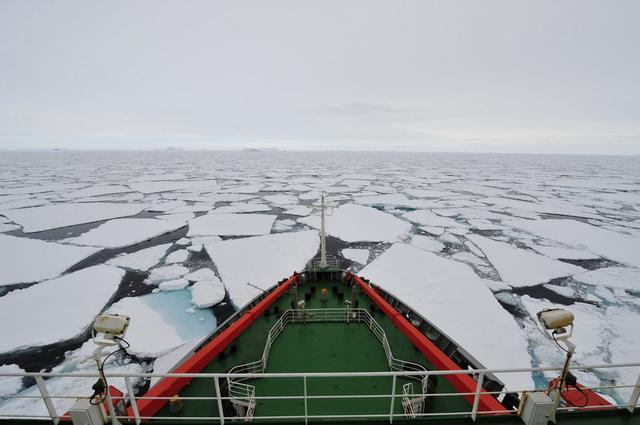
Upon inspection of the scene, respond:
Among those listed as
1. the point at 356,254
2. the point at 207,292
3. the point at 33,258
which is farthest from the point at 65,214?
the point at 356,254

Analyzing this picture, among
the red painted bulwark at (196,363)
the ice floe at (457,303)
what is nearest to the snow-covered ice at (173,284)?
the red painted bulwark at (196,363)

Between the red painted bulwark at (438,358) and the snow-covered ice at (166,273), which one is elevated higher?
the red painted bulwark at (438,358)

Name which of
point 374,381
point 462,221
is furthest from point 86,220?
point 462,221

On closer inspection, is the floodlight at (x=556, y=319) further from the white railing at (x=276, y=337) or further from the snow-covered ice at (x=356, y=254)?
the snow-covered ice at (x=356, y=254)

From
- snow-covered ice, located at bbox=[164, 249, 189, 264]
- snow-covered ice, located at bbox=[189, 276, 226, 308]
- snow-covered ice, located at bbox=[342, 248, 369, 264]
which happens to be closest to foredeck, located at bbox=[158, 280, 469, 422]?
snow-covered ice, located at bbox=[189, 276, 226, 308]


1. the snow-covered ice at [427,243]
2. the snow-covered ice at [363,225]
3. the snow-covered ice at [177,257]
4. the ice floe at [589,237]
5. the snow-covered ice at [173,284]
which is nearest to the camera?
the snow-covered ice at [173,284]

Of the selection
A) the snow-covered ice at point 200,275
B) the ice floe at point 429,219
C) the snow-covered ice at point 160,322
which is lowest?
the snow-covered ice at point 160,322

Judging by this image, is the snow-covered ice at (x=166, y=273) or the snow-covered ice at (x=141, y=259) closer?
the snow-covered ice at (x=166, y=273)
